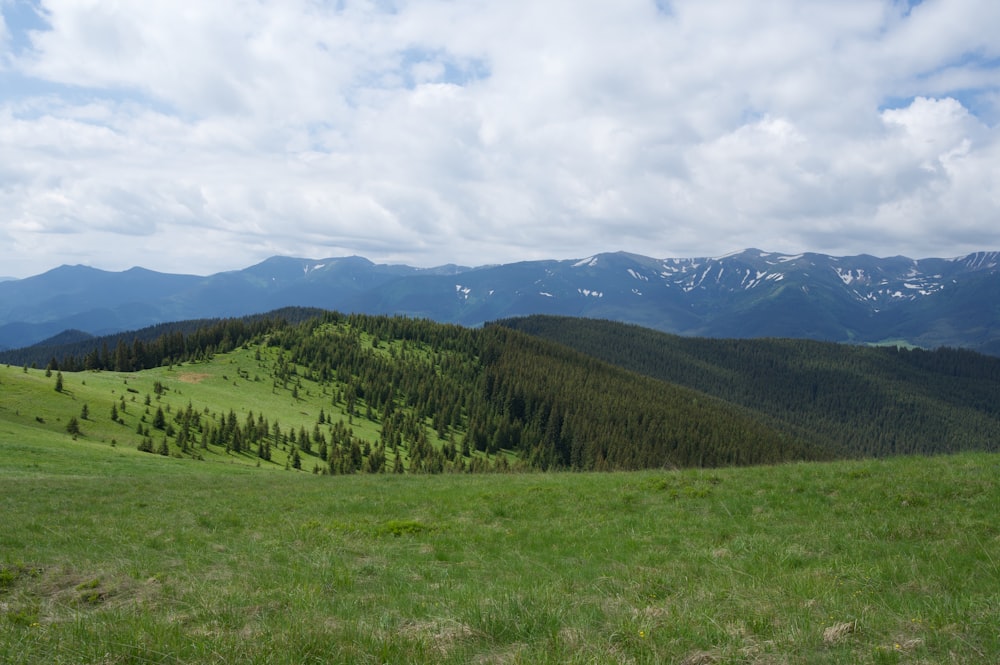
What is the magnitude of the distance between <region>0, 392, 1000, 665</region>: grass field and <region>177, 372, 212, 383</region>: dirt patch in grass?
83.9 m

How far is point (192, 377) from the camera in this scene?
341ft

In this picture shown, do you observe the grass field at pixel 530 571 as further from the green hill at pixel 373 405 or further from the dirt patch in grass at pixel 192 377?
the dirt patch in grass at pixel 192 377

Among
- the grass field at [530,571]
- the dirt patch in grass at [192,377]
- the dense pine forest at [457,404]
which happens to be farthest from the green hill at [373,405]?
the grass field at [530,571]

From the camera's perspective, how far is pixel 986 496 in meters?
15.5

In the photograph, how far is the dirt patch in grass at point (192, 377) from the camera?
101m

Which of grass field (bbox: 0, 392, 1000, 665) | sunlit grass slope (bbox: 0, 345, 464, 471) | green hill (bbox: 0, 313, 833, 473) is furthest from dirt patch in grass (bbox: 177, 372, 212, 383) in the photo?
grass field (bbox: 0, 392, 1000, 665)

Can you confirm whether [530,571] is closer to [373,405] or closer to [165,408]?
[165,408]

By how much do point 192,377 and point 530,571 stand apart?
111 meters

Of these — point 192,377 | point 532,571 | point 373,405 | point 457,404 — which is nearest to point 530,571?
point 532,571

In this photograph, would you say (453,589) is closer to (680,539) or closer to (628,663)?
(628,663)

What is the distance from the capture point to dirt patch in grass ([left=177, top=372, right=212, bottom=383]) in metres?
101

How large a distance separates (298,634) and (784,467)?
23843 millimetres

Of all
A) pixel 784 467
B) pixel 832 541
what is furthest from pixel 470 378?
pixel 832 541

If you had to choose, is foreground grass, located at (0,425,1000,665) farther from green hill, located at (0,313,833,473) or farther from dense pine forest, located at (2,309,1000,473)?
dense pine forest, located at (2,309,1000,473)
